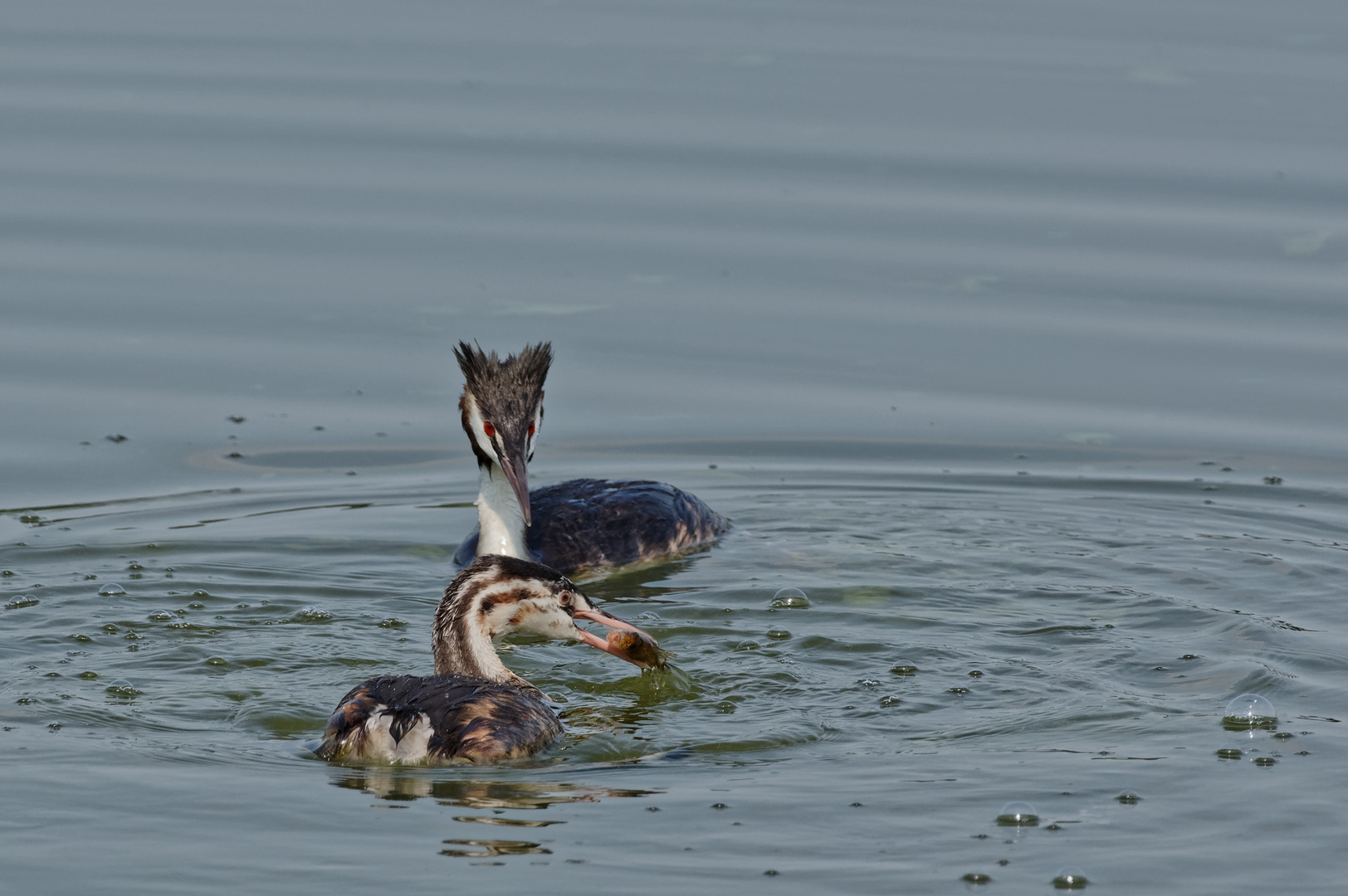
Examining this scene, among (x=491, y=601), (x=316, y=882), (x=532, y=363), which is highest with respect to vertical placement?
(x=532, y=363)

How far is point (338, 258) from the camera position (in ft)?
52.8

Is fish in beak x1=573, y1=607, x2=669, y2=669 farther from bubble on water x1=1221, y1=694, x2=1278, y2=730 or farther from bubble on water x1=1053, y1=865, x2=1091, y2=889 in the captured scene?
bubble on water x1=1053, y1=865, x2=1091, y2=889

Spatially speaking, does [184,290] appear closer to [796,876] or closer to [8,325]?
[8,325]

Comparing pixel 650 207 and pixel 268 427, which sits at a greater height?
Answer: pixel 650 207

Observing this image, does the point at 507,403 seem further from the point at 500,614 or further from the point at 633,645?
the point at 633,645

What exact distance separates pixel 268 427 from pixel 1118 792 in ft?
24.6

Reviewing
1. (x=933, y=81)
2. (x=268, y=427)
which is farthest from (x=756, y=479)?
(x=933, y=81)

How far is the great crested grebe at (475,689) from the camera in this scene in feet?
25.8

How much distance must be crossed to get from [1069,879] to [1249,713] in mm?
2093

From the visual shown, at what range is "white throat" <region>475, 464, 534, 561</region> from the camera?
11.5 metres

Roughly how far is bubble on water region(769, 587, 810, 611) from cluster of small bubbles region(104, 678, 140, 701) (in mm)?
3315

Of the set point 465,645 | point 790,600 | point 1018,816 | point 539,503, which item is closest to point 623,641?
point 465,645

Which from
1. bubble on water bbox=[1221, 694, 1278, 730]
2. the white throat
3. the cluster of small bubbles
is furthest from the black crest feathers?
bubble on water bbox=[1221, 694, 1278, 730]

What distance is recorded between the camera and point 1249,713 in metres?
8.44
